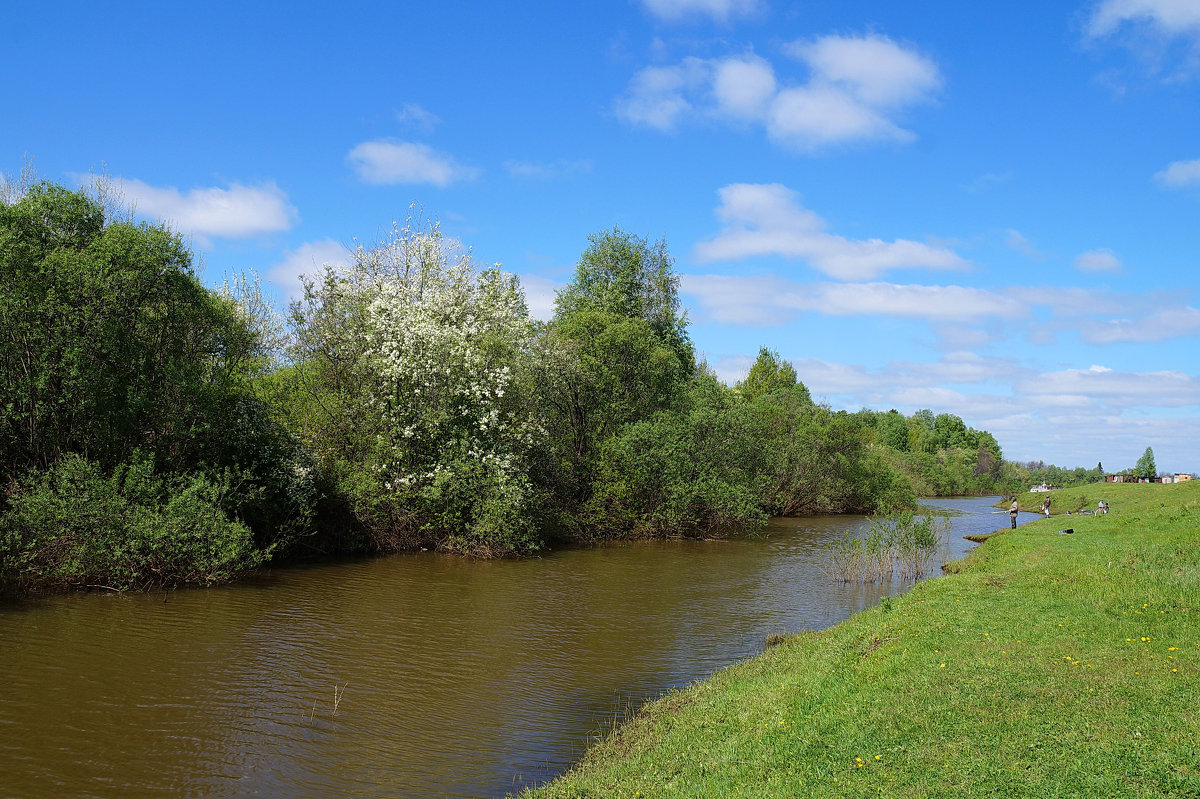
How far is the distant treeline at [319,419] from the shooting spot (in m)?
20.8

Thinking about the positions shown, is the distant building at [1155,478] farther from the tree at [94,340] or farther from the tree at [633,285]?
the tree at [94,340]

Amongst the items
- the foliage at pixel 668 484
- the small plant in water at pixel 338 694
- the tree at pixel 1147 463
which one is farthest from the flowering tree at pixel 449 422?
the tree at pixel 1147 463

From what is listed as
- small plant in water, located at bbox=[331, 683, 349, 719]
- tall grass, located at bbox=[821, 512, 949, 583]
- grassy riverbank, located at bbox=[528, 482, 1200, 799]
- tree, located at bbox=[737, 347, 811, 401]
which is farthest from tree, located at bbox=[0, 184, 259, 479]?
tree, located at bbox=[737, 347, 811, 401]

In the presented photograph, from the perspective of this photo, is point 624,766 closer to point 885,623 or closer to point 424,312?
point 885,623

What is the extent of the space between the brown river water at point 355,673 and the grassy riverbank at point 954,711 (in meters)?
2.05

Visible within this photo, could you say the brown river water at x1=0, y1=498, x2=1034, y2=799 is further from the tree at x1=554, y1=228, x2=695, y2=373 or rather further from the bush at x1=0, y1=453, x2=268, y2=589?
the tree at x1=554, y1=228, x2=695, y2=373

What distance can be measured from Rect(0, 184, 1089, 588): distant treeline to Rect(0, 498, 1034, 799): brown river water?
7.90 feet

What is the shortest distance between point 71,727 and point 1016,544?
Result: 96.0 ft

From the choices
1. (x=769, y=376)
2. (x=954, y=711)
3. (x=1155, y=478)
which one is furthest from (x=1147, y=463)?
(x=954, y=711)

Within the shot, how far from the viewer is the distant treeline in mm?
20750

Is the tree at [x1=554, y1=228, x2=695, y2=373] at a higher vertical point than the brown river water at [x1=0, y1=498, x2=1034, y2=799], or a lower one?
higher

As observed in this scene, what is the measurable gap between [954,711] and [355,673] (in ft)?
36.7

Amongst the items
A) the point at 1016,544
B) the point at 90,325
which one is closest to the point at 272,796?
the point at 90,325

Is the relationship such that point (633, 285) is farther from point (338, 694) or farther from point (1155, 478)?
point (1155, 478)
